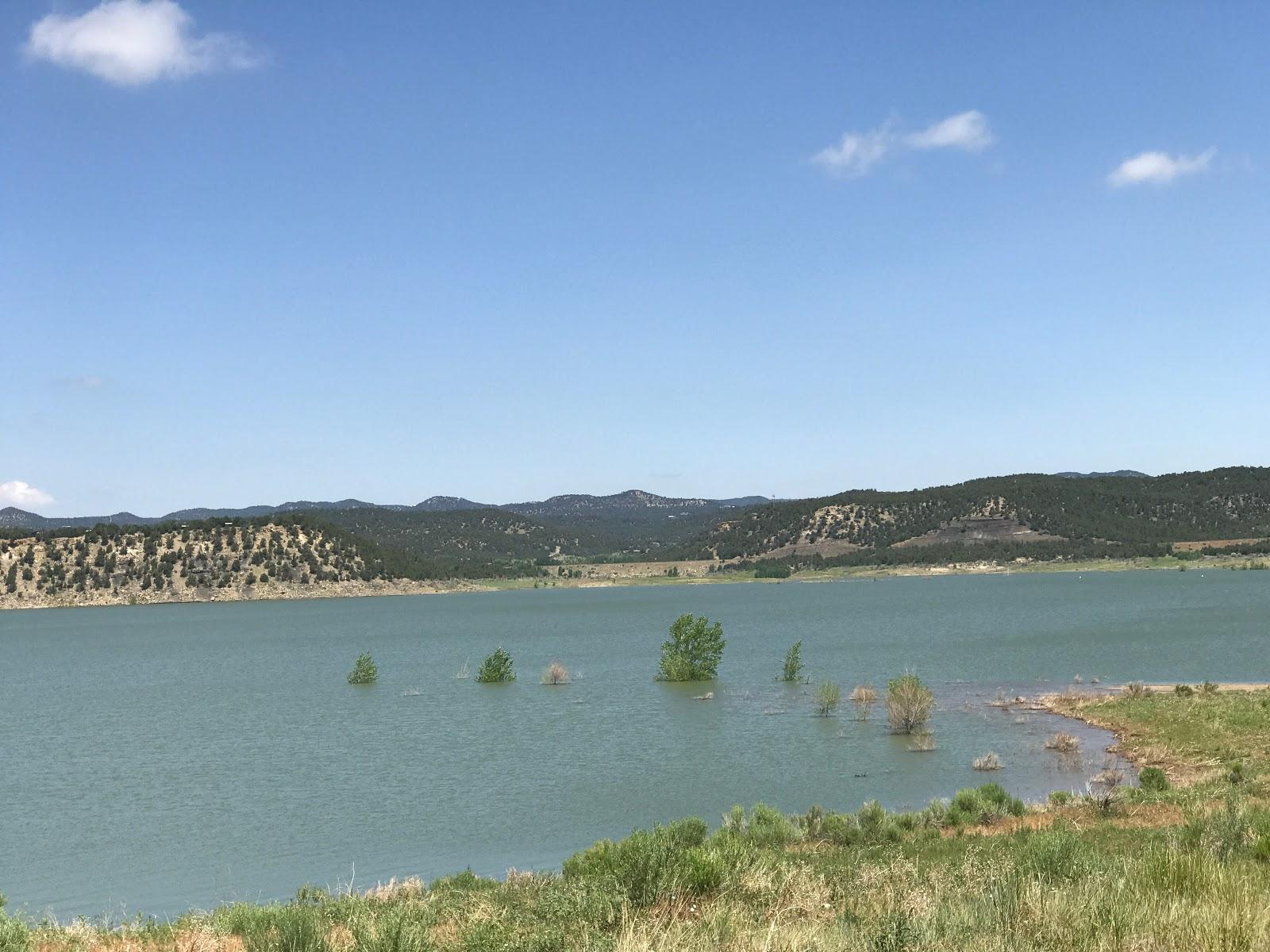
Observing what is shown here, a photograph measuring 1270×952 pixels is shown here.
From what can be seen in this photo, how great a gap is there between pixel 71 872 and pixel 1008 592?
122 metres

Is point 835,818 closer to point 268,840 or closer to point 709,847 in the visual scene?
point 709,847

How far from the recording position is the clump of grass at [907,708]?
36.1 metres

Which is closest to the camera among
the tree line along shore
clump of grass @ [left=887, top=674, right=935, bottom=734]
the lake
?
the lake

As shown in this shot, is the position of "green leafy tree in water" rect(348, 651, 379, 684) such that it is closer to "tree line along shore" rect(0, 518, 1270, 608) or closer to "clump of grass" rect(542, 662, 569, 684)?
"clump of grass" rect(542, 662, 569, 684)

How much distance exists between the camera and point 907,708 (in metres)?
36.2

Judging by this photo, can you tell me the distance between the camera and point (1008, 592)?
13025cm

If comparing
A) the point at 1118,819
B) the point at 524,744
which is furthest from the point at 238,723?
the point at 1118,819

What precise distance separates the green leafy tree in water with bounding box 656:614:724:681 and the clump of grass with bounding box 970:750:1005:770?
24893 mm

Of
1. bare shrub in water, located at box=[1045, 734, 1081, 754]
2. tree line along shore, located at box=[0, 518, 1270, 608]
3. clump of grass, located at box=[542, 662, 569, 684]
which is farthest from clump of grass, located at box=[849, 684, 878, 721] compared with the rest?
tree line along shore, located at box=[0, 518, 1270, 608]

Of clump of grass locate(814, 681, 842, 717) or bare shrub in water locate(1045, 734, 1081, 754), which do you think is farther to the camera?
clump of grass locate(814, 681, 842, 717)

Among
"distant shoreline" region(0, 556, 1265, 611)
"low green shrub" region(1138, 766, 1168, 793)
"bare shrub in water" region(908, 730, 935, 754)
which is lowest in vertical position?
"distant shoreline" region(0, 556, 1265, 611)

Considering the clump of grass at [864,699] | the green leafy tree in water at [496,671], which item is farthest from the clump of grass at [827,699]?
the green leafy tree in water at [496,671]

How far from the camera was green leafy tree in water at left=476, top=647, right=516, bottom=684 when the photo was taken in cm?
5697

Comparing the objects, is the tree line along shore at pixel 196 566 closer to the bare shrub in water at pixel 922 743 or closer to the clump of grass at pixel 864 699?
the clump of grass at pixel 864 699
